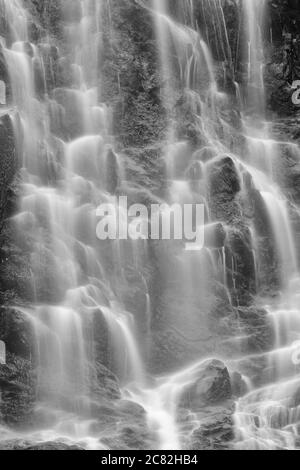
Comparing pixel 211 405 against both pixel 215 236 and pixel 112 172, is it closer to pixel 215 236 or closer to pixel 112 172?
pixel 215 236

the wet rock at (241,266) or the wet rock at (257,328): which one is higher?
the wet rock at (241,266)

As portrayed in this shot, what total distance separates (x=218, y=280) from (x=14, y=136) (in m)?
7.30

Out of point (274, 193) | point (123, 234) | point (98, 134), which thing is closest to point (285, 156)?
point (274, 193)

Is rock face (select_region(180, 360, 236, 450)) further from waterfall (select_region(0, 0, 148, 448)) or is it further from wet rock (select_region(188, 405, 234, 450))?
waterfall (select_region(0, 0, 148, 448))

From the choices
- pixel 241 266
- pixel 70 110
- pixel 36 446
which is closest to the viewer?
pixel 36 446

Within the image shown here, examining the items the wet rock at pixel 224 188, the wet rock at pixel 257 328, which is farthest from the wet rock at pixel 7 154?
the wet rock at pixel 257 328

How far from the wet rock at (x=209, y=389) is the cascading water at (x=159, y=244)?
0.12 feet

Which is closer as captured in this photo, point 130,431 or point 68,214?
point 130,431

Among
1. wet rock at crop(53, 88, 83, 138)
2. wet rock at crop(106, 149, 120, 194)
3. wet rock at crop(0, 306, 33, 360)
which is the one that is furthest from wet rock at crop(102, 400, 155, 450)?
wet rock at crop(53, 88, 83, 138)

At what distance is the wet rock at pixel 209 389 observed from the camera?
15.6 metres

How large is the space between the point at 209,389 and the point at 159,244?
5326 millimetres

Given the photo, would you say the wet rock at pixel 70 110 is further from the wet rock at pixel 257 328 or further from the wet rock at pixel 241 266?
the wet rock at pixel 257 328

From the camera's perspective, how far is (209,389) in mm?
15711

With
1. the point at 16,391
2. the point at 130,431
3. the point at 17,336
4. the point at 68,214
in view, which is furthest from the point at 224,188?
the point at 16,391
